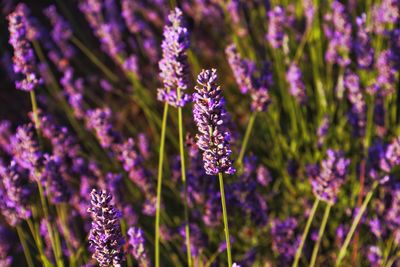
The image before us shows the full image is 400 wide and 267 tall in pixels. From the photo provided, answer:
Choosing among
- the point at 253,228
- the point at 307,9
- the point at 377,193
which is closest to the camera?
the point at 253,228

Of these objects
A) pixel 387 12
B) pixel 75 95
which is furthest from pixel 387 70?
pixel 75 95

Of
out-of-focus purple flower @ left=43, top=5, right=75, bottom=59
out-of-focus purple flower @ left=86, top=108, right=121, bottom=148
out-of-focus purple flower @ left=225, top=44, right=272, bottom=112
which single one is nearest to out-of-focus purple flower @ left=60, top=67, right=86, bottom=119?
out-of-focus purple flower @ left=43, top=5, right=75, bottom=59

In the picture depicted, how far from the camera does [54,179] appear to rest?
1841 mm

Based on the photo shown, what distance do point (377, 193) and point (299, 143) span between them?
49 centimetres

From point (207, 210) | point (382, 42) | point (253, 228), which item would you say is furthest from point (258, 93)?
point (382, 42)

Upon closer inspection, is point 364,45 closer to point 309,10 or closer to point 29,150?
point 309,10

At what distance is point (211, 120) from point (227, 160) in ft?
0.37

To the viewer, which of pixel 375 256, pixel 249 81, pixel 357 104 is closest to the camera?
pixel 249 81

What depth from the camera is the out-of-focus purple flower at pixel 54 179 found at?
5.89 ft

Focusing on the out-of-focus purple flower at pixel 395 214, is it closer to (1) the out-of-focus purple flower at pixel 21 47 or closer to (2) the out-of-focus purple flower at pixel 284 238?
(2) the out-of-focus purple flower at pixel 284 238

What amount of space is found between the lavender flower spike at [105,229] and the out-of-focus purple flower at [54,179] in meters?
0.63

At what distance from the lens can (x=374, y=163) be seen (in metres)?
2.08

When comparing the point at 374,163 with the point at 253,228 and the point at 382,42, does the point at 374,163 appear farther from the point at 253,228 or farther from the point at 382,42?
the point at 382,42

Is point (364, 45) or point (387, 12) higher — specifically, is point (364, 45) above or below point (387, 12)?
below
